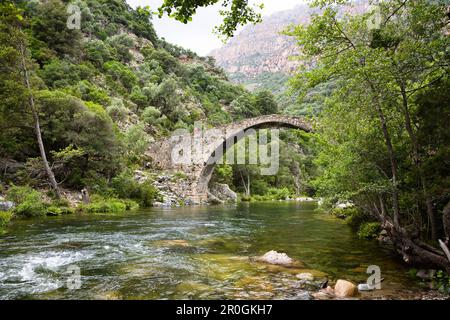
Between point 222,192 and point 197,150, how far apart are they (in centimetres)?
588

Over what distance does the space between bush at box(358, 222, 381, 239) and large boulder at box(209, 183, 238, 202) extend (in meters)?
21.5

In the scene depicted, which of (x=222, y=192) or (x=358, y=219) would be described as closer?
(x=358, y=219)

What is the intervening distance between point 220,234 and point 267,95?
50940 mm

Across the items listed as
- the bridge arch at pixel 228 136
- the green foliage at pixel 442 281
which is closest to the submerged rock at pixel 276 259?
the green foliage at pixel 442 281

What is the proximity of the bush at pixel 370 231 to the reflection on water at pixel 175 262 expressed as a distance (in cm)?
50

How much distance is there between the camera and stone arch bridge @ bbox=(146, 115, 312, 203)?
26.8 metres

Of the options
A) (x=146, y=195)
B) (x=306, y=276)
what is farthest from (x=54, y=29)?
(x=306, y=276)

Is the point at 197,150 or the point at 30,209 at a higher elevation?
the point at 197,150

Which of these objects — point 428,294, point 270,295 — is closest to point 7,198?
point 270,295

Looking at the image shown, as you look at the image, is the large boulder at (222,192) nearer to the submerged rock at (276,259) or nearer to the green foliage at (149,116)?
the green foliage at (149,116)

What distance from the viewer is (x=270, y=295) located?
421cm

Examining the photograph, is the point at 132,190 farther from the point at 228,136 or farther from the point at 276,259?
the point at 276,259

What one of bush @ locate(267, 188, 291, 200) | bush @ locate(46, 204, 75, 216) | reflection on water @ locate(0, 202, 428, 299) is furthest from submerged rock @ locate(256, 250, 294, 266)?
bush @ locate(267, 188, 291, 200)

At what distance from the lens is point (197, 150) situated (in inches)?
1094
